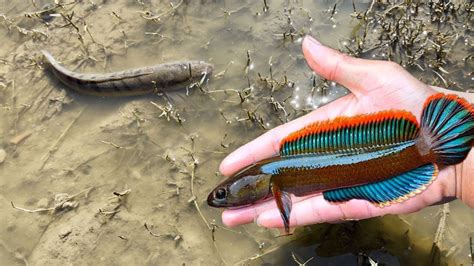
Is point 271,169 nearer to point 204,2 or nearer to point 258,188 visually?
point 258,188

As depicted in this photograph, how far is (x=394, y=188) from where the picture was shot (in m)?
3.65

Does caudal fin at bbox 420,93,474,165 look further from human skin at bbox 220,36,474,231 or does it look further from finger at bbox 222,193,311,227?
finger at bbox 222,193,311,227

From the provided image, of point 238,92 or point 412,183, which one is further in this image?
point 238,92

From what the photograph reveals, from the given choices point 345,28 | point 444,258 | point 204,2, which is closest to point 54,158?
point 204,2

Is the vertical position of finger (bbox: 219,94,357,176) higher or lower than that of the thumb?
lower

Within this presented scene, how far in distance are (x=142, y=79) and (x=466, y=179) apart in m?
3.38

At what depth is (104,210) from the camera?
4938 millimetres

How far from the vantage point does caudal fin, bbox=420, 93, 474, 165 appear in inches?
134

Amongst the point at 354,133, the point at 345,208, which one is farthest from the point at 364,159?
the point at 345,208

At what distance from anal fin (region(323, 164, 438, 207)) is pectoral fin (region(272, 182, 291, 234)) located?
372mm

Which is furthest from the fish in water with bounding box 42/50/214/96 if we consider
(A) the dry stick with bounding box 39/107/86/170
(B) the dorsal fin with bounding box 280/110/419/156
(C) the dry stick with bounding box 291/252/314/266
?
(C) the dry stick with bounding box 291/252/314/266

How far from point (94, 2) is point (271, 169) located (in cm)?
358

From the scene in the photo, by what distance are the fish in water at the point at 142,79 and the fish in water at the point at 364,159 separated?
189cm

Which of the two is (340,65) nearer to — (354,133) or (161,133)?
(354,133)
